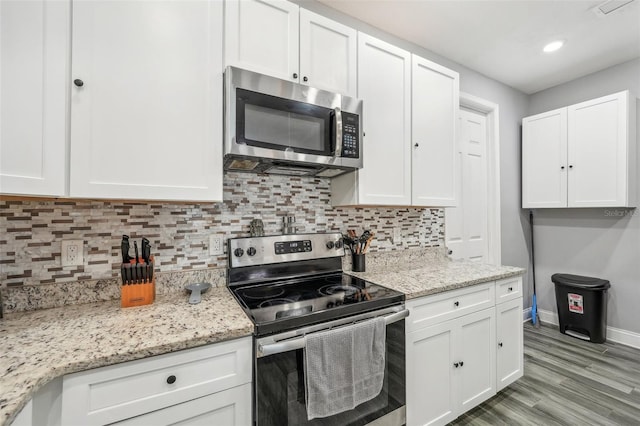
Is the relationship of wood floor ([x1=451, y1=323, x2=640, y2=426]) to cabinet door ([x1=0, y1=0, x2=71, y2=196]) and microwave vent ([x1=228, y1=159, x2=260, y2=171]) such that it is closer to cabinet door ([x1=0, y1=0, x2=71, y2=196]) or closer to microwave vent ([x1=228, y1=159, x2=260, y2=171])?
microwave vent ([x1=228, y1=159, x2=260, y2=171])

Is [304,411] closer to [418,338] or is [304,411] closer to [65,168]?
[418,338]

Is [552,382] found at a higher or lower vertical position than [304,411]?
lower

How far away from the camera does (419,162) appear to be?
1.94 m

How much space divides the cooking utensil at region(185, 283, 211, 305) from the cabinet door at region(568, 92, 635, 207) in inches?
136

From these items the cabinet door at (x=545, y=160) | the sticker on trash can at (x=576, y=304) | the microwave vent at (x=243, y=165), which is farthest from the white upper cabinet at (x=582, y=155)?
the microwave vent at (x=243, y=165)

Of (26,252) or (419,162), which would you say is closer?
(26,252)

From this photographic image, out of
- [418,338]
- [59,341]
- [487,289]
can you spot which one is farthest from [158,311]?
[487,289]

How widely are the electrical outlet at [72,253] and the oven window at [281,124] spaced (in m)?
0.86

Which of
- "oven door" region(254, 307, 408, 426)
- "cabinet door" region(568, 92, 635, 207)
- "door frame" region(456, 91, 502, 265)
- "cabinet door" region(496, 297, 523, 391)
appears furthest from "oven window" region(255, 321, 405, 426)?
"cabinet door" region(568, 92, 635, 207)

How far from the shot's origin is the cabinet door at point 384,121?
67.6 inches

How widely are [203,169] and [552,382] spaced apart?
2.84m

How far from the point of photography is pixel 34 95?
96 centimetres

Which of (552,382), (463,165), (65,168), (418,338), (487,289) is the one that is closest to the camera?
(65,168)

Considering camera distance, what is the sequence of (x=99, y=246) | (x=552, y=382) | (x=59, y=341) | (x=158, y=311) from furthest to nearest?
(x=552, y=382) < (x=99, y=246) < (x=158, y=311) < (x=59, y=341)
